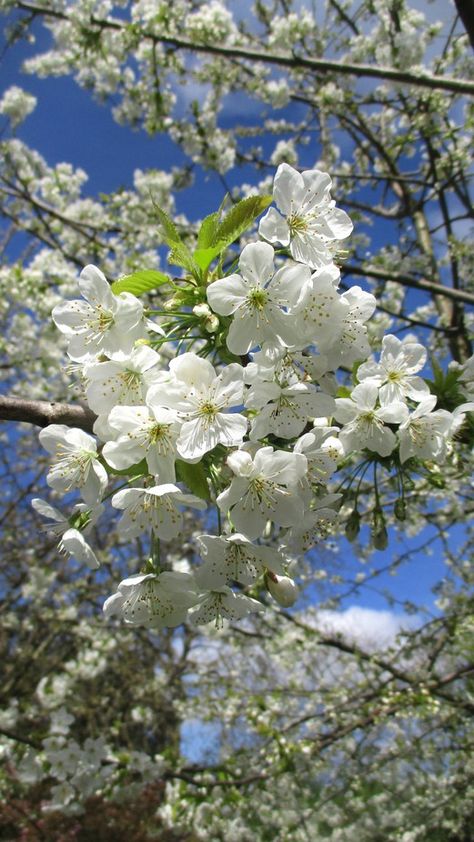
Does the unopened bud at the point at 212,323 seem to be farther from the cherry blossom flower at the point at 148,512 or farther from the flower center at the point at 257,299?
the cherry blossom flower at the point at 148,512

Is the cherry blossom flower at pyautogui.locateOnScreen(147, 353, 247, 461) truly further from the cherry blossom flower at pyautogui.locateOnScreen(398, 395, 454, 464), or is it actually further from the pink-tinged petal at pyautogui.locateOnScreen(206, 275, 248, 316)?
the cherry blossom flower at pyautogui.locateOnScreen(398, 395, 454, 464)

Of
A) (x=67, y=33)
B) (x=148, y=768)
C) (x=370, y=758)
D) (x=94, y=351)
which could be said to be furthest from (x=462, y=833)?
(x=67, y=33)

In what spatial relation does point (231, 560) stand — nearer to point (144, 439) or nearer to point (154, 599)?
point (154, 599)

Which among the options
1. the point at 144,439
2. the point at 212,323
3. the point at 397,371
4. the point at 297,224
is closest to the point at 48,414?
the point at 144,439

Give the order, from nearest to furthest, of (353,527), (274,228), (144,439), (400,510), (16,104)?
(144,439) → (274,228) → (400,510) → (353,527) → (16,104)

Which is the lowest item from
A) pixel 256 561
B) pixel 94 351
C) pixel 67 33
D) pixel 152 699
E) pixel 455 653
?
pixel 256 561

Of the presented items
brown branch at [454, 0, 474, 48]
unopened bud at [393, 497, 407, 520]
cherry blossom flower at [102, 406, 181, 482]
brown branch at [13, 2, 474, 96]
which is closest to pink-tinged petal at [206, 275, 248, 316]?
cherry blossom flower at [102, 406, 181, 482]

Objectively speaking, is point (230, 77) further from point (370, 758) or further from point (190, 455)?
point (370, 758)

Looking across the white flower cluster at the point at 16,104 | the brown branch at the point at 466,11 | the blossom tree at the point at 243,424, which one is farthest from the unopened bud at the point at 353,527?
the white flower cluster at the point at 16,104
